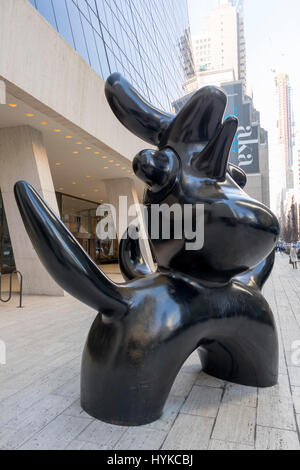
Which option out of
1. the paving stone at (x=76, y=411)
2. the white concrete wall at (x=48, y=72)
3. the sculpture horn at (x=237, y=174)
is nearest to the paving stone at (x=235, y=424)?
the paving stone at (x=76, y=411)

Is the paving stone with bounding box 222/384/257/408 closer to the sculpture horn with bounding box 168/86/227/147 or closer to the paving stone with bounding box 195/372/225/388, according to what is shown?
the paving stone with bounding box 195/372/225/388

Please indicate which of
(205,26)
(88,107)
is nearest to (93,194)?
(88,107)

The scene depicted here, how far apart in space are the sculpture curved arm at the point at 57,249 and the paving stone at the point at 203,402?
1247 mm

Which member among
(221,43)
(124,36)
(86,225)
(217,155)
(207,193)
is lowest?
(207,193)

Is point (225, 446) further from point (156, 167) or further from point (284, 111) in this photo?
point (284, 111)

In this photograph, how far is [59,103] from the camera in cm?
916

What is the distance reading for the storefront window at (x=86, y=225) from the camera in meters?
24.1

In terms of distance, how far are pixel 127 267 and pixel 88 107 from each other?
8148mm

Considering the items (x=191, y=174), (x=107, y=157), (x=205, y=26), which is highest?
(x=205, y=26)

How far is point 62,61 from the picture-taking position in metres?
9.41

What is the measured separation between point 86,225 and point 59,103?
18.1 m

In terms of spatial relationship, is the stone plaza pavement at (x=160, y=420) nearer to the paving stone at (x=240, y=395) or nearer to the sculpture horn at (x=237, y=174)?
the paving stone at (x=240, y=395)

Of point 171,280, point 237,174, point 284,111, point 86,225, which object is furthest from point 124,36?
point 284,111
